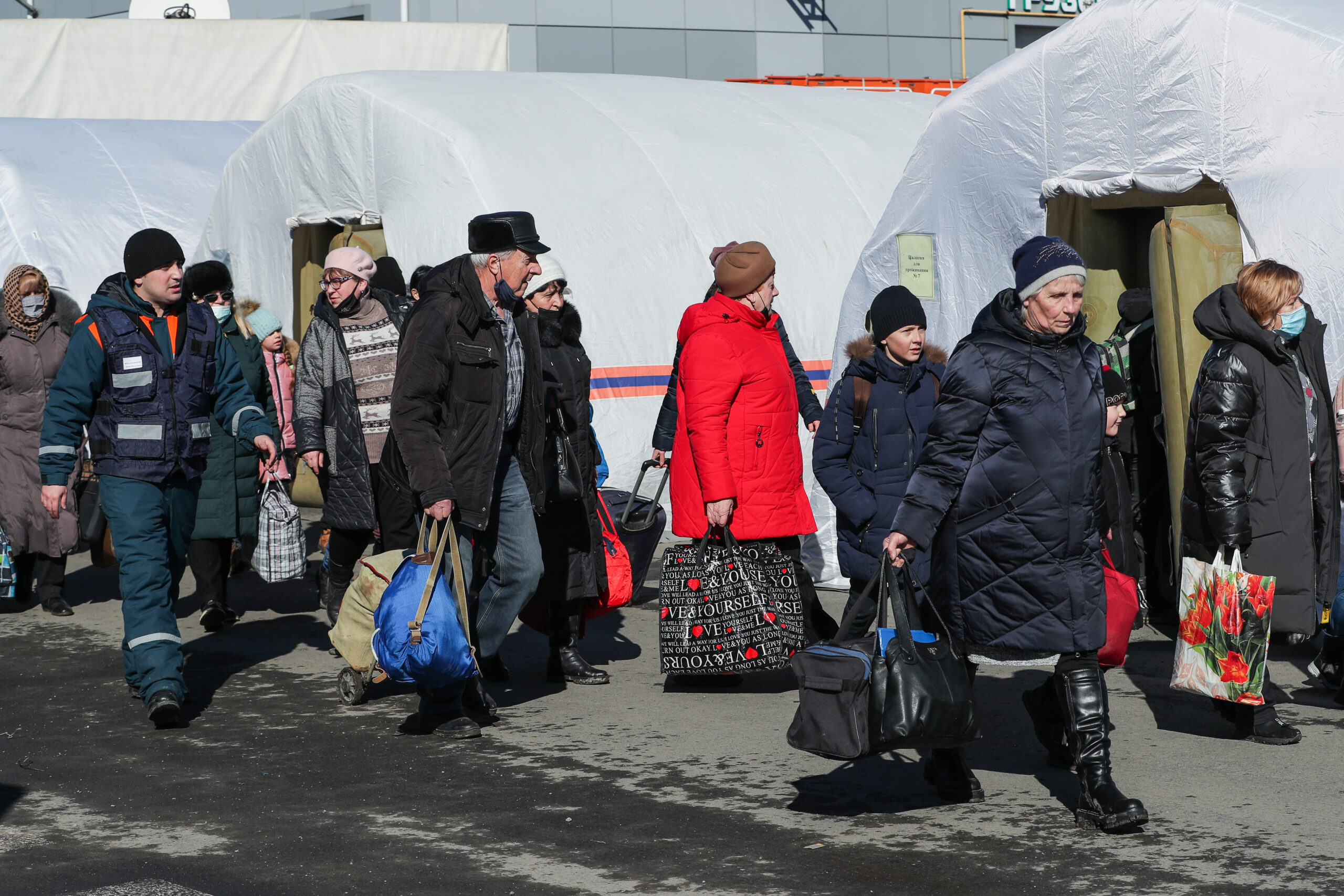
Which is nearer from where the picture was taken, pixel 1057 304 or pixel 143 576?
pixel 1057 304

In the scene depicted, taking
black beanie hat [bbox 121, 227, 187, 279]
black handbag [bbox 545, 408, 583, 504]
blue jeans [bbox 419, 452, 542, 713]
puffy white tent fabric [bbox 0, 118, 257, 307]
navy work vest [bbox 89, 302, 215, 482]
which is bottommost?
blue jeans [bbox 419, 452, 542, 713]

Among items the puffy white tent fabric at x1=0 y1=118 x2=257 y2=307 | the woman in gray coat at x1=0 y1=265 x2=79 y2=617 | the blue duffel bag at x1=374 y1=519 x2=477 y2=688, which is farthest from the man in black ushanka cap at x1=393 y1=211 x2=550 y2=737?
the puffy white tent fabric at x1=0 y1=118 x2=257 y2=307

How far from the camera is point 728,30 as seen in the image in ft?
97.2

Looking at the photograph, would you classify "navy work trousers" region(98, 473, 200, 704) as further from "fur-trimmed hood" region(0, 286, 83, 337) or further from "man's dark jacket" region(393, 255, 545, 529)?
"fur-trimmed hood" region(0, 286, 83, 337)

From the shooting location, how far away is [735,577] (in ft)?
21.5

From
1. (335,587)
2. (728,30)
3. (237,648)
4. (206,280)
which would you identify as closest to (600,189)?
(206,280)

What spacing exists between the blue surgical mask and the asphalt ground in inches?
55.9

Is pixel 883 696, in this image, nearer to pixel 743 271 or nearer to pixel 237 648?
pixel 743 271

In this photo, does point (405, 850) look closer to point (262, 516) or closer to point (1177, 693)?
point (1177, 693)

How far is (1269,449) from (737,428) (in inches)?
77.6

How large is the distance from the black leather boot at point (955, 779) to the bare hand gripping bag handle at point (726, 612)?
141 cm

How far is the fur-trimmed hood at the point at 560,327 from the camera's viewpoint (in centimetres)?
739

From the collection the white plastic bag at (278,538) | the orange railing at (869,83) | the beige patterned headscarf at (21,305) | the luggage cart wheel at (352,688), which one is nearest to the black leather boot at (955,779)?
the luggage cart wheel at (352,688)

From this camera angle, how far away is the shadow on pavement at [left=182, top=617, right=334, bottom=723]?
7.12 m
